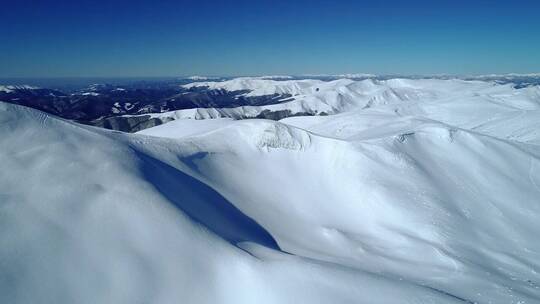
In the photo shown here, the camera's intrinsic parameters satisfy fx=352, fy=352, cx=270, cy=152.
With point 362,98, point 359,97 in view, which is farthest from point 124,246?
point 359,97

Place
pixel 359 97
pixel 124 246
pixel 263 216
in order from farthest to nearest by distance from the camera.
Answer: pixel 359 97 → pixel 263 216 → pixel 124 246

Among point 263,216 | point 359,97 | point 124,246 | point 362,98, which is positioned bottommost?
point 362,98

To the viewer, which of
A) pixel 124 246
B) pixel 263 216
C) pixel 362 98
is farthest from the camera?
pixel 362 98

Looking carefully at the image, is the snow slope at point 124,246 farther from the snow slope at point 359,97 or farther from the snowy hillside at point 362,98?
the snow slope at point 359,97

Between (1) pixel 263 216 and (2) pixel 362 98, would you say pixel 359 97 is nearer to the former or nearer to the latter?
(2) pixel 362 98

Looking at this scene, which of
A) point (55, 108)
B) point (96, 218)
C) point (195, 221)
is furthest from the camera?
point (55, 108)

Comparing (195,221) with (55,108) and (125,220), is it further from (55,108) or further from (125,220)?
(55,108)

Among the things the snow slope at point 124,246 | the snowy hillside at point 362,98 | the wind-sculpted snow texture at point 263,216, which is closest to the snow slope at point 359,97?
the snowy hillside at point 362,98

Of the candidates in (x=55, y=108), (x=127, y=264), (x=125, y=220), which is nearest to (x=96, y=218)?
(x=125, y=220)

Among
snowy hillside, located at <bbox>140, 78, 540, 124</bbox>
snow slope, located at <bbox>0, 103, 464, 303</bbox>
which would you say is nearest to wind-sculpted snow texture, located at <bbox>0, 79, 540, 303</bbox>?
snow slope, located at <bbox>0, 103, 464, 303</bbox>
